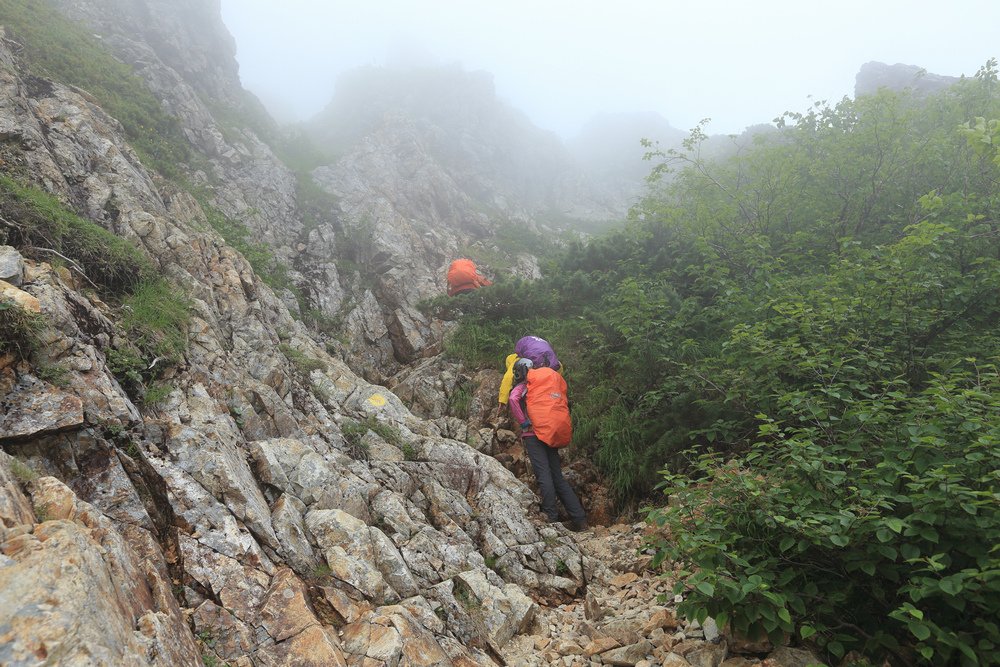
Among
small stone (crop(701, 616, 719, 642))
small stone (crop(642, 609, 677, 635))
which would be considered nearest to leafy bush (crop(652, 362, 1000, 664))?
small stone (crop(701, 616, 719, 642))

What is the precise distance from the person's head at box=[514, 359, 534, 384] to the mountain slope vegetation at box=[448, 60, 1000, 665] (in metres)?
1.41

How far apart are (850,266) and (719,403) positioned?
98.8 inches

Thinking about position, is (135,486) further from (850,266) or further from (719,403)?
(850,266)

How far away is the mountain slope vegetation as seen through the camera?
117 inches

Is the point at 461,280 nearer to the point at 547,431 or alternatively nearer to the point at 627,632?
the point at 547,431

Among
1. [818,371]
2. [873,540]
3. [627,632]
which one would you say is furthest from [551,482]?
[873,540]

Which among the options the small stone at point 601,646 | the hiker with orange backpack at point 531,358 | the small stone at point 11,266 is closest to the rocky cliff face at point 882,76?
the hiker with orange backpack at point 531,358

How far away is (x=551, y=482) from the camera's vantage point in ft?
23.5

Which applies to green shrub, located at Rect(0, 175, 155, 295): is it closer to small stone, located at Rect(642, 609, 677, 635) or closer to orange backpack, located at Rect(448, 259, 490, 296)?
orange backpack, located at Rect(448, 259, 490, 296)

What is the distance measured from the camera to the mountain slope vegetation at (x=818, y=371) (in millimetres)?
2977

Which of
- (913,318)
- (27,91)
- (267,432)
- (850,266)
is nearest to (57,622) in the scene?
(267,432)

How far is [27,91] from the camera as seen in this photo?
9.69 m

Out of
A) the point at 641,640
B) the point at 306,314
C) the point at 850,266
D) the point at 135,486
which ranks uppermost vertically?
the point at 850,266

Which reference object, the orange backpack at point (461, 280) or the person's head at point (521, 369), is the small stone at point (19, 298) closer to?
the person's head at point (521, 369)
